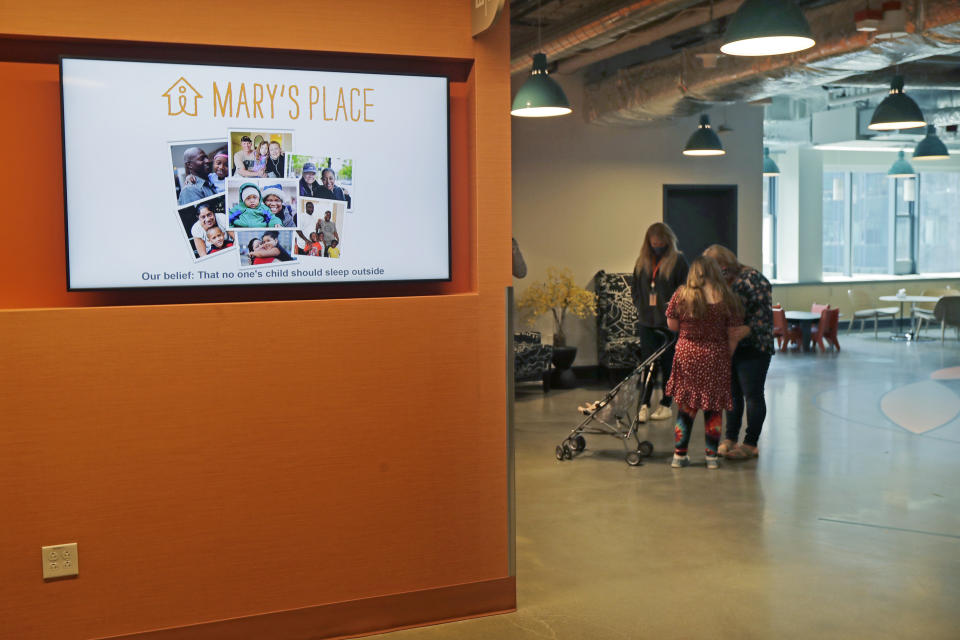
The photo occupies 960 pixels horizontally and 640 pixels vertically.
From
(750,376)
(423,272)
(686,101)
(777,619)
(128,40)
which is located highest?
(686,101)

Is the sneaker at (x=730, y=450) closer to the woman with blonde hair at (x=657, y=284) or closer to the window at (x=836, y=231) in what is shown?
the woman with blonde hair at (x=657, y=284)

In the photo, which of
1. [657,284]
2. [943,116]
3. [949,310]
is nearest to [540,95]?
[657,284]

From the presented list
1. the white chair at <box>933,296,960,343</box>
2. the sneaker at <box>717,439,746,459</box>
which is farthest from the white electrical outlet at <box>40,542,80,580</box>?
the white chair at <box>933,296,960,343</box>

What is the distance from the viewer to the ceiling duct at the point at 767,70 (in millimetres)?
6352

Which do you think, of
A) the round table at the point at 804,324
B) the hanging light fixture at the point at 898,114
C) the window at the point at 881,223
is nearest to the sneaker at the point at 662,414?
the hanging light fixture at the point at 898,114

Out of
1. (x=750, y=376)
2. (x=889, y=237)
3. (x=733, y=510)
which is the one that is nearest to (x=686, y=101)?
(x=750, y=376)

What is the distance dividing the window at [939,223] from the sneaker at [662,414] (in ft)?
37.2

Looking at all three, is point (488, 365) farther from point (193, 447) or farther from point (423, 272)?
point (193, 447)

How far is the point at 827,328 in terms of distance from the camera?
12.9m

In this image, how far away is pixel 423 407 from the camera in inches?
152

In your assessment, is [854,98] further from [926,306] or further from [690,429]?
[690,429]

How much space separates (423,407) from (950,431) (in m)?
5.40

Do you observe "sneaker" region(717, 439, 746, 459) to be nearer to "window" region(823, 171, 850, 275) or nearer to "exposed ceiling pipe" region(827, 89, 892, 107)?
"exposed ceiling pipe" region(827, 89, 892, 107)

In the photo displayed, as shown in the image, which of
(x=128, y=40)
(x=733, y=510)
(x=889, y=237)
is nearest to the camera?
(x=128, y=40)
